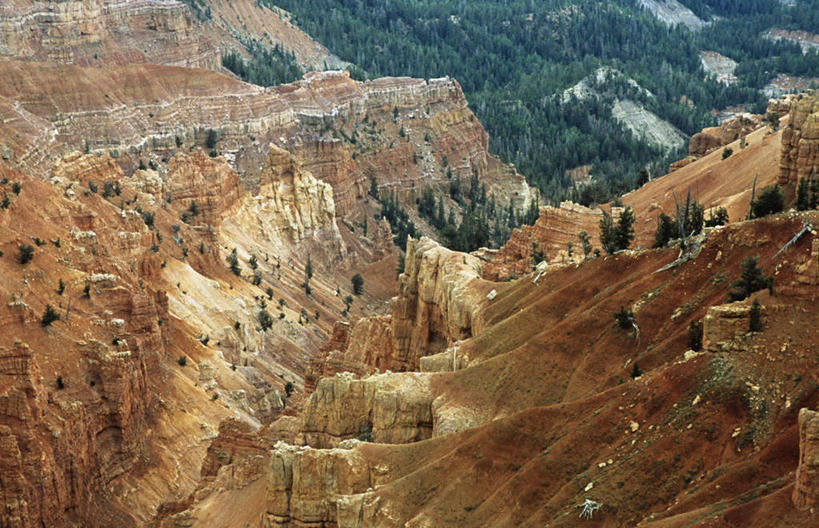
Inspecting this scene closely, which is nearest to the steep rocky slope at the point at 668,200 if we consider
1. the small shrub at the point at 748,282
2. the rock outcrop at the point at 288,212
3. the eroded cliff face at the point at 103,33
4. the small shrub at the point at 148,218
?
the small shrub at the point at 748,282

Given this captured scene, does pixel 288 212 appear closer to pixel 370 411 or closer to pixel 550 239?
pixel 550 239

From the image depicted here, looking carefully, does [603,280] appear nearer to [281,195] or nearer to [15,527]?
[15,527]

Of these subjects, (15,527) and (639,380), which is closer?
(639,380)

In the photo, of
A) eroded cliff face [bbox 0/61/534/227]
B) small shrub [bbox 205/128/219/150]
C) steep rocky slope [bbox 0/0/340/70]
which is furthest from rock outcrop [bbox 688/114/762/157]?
steep rocky slope [bbox 0/0/340/70]

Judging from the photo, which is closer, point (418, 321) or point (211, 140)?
point (418, 321)

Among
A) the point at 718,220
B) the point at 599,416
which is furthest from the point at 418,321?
the point at 599,416

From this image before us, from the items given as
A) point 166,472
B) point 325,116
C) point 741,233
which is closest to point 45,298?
point 166,472

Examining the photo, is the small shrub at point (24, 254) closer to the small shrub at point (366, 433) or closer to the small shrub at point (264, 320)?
the small shrub at point (366, 433)
